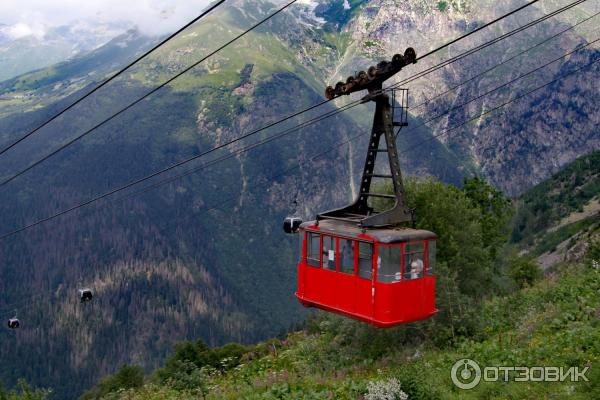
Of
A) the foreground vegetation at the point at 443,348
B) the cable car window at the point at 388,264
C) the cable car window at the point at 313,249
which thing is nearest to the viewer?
the foreground vegetation at the point at 443,348

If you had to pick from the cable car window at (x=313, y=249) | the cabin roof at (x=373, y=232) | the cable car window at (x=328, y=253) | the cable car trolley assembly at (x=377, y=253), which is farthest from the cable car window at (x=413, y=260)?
the cable car window at (x=313, y=249)

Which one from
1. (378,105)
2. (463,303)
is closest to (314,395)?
(378,105)

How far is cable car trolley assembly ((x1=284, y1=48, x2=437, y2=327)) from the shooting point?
15.7 metres

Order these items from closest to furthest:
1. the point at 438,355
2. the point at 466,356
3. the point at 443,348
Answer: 1. the point at 466,356
2. the point at 438,355
3. the point at 443,348

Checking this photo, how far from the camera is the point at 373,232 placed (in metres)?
15.9

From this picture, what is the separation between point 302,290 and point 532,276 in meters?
48.9

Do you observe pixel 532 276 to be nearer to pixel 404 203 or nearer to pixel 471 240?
pixel 471 240

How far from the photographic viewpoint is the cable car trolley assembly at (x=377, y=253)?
51.6 feet

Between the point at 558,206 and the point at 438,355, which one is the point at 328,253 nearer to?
the point at 438,355

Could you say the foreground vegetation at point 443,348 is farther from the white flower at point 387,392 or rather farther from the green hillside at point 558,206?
the green hillside at point 558,206

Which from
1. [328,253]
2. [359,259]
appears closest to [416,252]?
[359,259]

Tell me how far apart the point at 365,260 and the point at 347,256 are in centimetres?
81

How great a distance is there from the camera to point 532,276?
2347 inches

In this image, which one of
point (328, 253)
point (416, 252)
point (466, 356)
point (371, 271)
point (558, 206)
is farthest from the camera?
point (558, 206)
